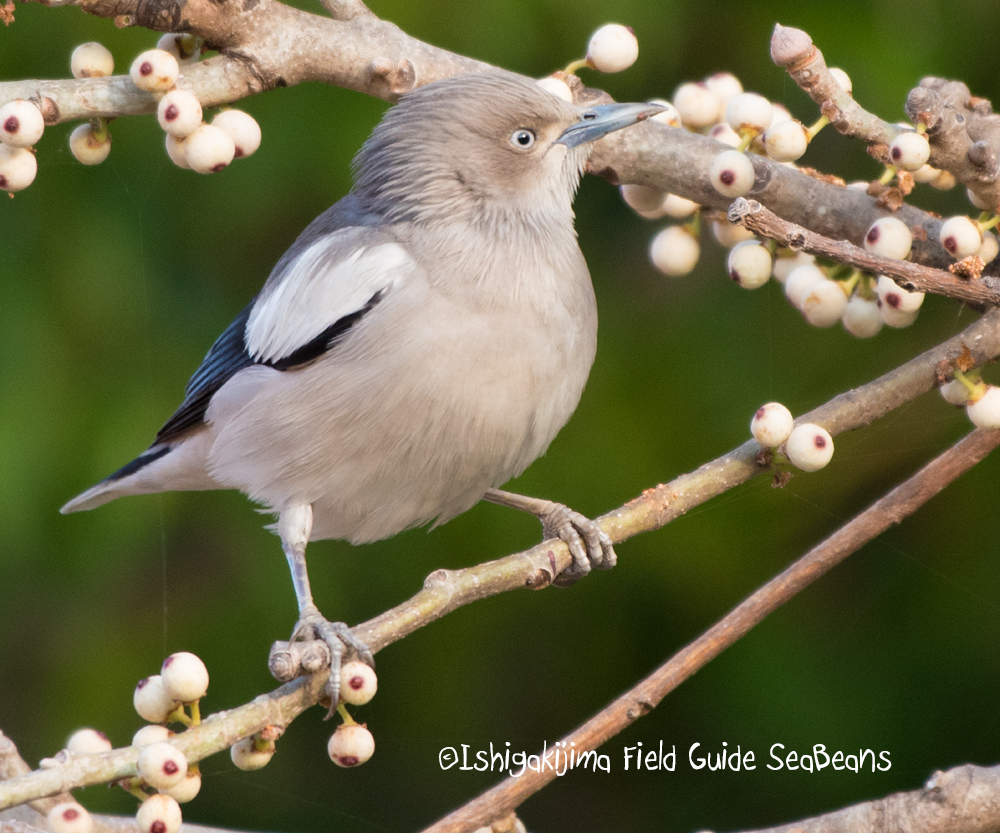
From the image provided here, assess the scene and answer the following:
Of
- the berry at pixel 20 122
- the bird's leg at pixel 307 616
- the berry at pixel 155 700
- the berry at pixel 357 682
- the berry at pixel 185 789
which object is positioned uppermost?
the berry at pixel 20 122

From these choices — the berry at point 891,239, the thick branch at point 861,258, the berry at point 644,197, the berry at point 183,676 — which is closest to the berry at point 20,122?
the berry at point 183,676

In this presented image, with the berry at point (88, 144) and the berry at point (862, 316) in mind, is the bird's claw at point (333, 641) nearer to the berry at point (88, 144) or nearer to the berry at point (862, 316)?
the berry at point (88, 144)

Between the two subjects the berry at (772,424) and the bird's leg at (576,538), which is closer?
the berry at (772,424)

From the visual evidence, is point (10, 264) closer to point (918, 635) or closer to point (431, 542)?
point (431, 542)

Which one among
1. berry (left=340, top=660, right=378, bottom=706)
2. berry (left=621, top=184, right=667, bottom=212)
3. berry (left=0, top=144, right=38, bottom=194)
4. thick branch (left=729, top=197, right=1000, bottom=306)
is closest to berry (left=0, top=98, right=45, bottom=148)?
berry (left=0, top=144, right=38, bottom=194)

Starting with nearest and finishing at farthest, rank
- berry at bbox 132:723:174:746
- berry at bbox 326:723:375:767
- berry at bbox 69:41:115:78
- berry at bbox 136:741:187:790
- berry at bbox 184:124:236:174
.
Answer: berry at bbox 136:741:187:790 → berry at bbox 132:723:174:746 → berry at bbox 326:723:375:767 → berry at bbox 184:124:236:174 → berry at bbox 69:41:115:78

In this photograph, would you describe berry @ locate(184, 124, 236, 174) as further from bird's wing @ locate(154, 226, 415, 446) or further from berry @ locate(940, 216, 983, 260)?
berry @ locate(940, 216, 983, 260)

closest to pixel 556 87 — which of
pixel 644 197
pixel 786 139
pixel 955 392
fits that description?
pixel 644 197

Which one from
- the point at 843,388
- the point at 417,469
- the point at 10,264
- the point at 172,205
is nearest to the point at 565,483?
the point at 843,388
